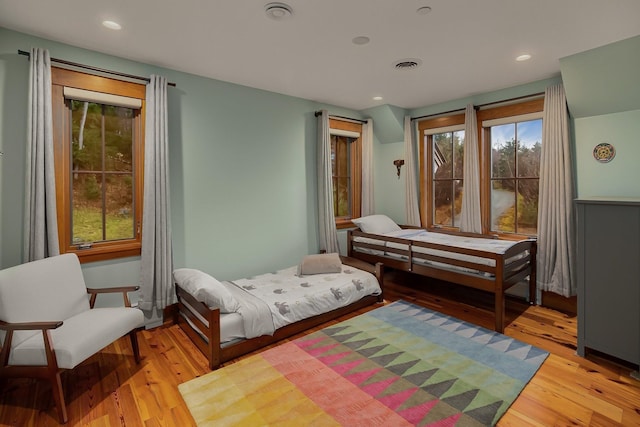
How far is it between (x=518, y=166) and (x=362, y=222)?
6.75ft

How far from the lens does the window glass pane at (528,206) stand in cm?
387

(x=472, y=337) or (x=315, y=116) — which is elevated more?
(x=315, y=116)

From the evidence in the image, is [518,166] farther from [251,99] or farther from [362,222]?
[251,99]

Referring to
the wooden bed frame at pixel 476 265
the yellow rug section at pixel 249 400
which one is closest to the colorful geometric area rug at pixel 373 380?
the yellow rug section at pixel 249 400

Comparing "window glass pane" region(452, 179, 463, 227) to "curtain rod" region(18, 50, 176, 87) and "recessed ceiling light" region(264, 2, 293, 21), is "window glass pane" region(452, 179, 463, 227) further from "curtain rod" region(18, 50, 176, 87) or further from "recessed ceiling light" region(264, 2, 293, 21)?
"curtain rod" region(18, 50, 176, 87)

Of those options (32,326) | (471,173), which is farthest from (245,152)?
(471,173)

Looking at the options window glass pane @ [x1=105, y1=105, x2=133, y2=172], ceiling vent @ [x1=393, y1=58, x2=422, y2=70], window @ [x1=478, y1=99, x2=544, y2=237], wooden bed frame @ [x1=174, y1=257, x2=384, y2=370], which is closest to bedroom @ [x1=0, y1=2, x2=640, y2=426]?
window @ [x1=478, y1=99, x2=544, y2=237]

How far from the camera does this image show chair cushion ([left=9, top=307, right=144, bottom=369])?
1908mm

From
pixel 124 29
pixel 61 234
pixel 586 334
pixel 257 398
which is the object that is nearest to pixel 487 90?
pixel 586 334

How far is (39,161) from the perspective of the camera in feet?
8.09

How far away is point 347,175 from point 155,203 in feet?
9.26

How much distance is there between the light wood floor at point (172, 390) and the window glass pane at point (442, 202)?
203 cm

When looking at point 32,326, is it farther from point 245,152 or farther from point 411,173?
point 411,173

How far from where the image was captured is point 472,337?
2.90 m
